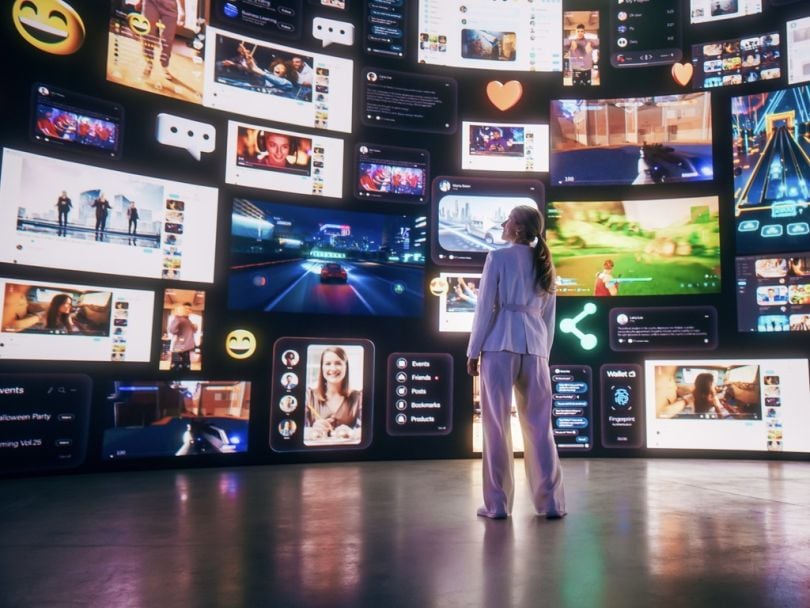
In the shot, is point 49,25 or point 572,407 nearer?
point 49,25

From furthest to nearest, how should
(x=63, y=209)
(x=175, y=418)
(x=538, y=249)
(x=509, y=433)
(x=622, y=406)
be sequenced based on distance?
(x=622, y=406)
(x=175, y=418)
(x=63, y=209)
(x=538, y=249)
(x=509, y=433)

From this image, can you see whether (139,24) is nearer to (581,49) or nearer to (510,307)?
(510,307)

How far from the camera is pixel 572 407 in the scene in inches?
192

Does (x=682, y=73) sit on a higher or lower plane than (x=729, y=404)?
higher

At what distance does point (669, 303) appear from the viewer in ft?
16.1

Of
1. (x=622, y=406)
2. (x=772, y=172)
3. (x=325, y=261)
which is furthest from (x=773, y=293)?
(x=325, y=261)

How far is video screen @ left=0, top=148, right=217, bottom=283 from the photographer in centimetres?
348

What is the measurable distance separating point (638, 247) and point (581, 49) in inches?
71.5

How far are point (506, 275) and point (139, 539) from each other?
1.87 metres

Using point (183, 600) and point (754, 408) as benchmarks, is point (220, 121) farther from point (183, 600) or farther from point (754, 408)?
point (754, 408)

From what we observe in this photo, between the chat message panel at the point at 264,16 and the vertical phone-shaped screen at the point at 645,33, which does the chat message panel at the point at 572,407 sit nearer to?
the vertical phone-shaped screen at the point at 645,33

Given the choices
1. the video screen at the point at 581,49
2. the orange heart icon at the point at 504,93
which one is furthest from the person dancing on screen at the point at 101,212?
the video screen at the point at 581,49

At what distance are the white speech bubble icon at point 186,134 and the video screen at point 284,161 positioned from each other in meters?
0.15

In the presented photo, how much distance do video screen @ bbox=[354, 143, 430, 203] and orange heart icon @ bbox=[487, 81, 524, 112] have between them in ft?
2.59
